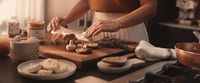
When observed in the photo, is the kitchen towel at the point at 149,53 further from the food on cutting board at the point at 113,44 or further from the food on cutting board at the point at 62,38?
the food on cutting board at the point at 62,38

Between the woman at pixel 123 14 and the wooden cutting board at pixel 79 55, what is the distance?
0.13 metres

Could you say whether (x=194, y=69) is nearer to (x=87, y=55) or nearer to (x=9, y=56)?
(x=87, y=55)

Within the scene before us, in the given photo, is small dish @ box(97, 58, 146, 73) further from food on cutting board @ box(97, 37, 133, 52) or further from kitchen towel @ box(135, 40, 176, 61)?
food on cutting board @ box(97, 37, 133, 52)

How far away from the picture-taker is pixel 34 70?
0.89m

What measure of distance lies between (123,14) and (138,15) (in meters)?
0.24

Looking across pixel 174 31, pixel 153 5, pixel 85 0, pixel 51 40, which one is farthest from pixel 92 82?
pixel 174 31

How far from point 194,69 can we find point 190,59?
0.13 ft

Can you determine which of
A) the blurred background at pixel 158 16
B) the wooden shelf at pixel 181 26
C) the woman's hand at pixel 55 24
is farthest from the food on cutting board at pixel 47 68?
the wooden shelf at pixel 181 26

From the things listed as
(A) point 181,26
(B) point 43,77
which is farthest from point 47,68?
(A) point 181,26

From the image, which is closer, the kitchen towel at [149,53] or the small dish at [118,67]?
the small dish at [118,67]

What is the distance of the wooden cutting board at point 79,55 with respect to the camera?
1.02m

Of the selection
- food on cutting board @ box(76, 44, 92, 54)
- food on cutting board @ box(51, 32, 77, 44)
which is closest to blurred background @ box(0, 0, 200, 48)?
food on cutting board @ box(51, 32, 77, 44)

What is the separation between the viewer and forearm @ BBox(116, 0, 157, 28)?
133 cm

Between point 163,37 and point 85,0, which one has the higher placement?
point 85,0
